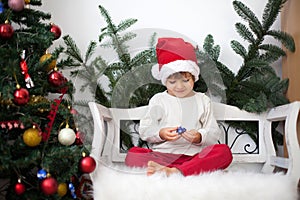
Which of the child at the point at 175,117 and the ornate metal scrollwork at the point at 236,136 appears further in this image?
the ornate metal scrollwork at the point at 236,136

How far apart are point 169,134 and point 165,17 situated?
59cm

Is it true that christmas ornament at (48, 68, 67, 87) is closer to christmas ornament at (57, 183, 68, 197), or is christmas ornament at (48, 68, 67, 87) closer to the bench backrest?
the bench backrest

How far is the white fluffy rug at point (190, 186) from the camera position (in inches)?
41.4

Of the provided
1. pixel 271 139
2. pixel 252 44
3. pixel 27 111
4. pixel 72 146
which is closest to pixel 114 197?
pixel 72 146

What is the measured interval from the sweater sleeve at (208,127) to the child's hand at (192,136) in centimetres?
2

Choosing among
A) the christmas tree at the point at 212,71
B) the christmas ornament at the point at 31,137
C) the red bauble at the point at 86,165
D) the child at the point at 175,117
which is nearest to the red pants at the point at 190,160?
the child at the point at 175,117

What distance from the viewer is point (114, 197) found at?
1.08 metres

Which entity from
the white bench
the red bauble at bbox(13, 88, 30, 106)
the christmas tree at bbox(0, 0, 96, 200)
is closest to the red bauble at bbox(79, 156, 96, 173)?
the christmas tree at bbox(0, 0, 96, 200)

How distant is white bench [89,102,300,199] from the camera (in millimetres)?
1357

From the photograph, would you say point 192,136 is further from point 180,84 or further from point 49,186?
point 49,186

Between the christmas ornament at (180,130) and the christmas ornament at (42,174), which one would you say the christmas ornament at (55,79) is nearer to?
the christmas ornament at (42,174)

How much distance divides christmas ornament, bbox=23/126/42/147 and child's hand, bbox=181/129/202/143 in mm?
540

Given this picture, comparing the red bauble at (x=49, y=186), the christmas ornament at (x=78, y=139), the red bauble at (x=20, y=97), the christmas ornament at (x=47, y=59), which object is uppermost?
the christmas ornament at (x=47, y=59)

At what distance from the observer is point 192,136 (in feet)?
4.61
